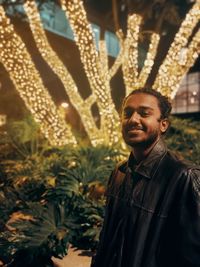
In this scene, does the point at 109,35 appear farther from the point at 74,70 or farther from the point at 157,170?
the point at 157,170

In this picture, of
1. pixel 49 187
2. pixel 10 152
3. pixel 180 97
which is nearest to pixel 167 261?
pixel 49 187

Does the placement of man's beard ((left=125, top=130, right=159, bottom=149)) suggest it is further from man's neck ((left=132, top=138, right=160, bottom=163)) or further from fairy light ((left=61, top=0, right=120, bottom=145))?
fairy light ((left=61, top=0, right=120, bottom=145))

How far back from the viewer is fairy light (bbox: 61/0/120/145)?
290 inches

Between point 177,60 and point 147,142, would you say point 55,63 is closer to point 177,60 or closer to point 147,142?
point 177,60

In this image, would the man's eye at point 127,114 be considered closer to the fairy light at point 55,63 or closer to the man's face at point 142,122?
the man's face at point 142,122

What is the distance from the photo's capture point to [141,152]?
186 cm

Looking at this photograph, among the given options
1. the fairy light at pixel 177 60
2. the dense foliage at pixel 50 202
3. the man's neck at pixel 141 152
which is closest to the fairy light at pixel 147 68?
the fairy light at pixel 177 60

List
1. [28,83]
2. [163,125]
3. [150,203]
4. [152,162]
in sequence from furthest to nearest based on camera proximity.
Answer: [28,83] < [163,125] < [152,162] < [150,203]

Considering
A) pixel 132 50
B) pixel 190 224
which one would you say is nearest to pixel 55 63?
pixel 132 50

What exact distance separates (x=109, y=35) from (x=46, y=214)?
17735mm

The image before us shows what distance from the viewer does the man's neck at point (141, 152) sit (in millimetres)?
1833

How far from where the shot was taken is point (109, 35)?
2025cm

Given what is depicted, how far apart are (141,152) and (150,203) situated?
32 cm

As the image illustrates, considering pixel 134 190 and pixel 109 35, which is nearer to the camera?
pixel 134 190
